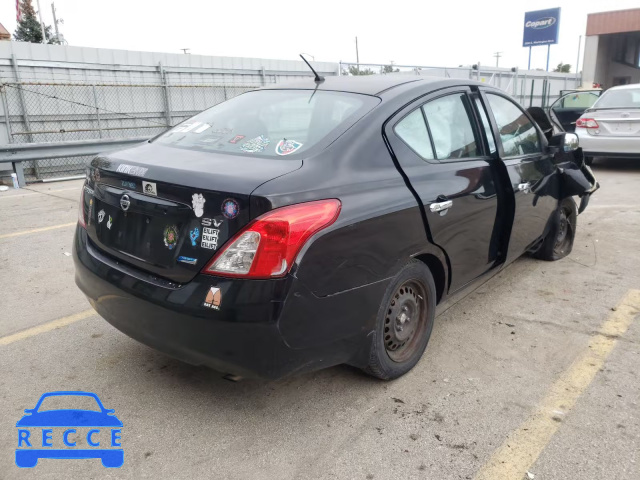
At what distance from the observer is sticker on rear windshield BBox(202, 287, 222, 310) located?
222cm

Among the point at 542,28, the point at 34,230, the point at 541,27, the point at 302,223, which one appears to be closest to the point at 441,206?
the point at 302,223

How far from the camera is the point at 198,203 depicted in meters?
2.30

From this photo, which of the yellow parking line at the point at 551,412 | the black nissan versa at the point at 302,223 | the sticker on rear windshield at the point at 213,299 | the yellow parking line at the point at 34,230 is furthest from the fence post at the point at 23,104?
the yellow parking line at the point at 551,412

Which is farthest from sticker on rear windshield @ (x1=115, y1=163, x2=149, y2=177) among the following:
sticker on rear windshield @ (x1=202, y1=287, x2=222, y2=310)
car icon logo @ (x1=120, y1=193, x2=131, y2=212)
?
sticker on rear windshield @ (x1=202, y1=287, x2=222, y2=310)

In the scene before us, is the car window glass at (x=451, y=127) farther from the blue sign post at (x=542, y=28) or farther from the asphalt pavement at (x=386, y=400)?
the blue sign post at (x=542, y=28)

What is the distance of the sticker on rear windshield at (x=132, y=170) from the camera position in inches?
99.9

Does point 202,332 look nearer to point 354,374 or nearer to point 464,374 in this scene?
point 354,374

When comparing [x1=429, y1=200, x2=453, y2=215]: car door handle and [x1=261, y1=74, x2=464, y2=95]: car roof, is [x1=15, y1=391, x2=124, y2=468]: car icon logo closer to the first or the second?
[x1=429, y1=200, x2=453, y2=215]: car door handle

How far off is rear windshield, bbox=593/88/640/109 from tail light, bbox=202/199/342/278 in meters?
9.62

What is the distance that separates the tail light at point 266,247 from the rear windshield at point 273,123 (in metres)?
0.50

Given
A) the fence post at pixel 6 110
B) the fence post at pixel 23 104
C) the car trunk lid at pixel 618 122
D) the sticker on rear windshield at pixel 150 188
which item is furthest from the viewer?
the fence post at pixel 23 104

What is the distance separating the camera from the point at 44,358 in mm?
3205

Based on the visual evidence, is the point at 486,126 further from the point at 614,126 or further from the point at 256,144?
the point at 614,126

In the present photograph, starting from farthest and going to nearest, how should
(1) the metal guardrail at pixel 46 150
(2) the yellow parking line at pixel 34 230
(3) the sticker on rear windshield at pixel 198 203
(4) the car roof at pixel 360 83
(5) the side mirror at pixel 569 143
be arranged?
(1) the metal guardrail at pixel 46 150
(2) the yellow parking line at pixel 34 230
(5) the side mirror at pixel 569 143
(4) the car roof at pixel 360 83
(3) the sticker on rear windshield at pixel 198 203
